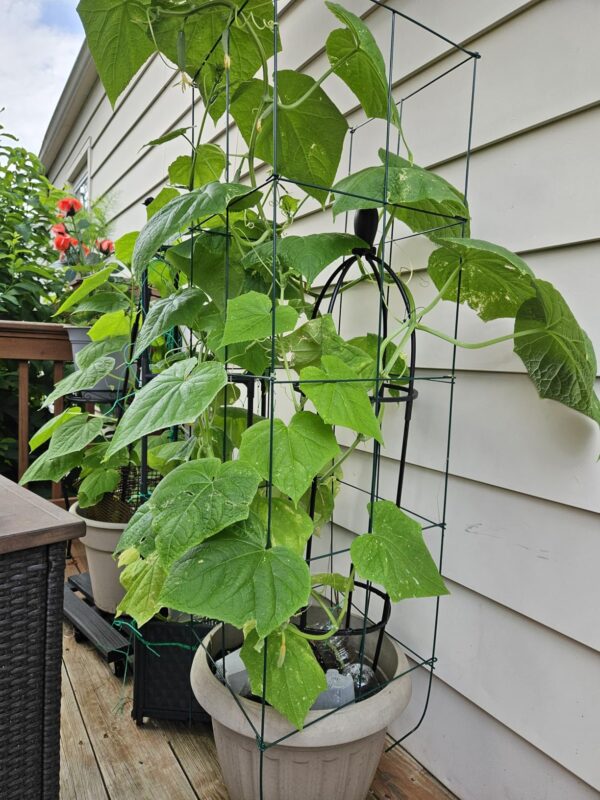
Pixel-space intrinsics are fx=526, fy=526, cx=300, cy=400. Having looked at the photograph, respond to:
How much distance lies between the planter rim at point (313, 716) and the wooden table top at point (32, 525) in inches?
14.8

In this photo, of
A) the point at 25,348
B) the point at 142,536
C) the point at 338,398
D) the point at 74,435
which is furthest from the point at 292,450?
the point at 25,348

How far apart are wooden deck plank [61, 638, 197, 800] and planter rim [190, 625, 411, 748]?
34 cm

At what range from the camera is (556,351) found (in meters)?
0.86

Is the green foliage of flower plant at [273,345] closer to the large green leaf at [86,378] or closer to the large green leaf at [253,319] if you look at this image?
the large green leaf at [253,319]

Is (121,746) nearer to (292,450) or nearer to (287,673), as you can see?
(287,673)

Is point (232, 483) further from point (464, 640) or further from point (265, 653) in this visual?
point (464, 640)

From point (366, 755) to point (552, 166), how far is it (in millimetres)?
1092

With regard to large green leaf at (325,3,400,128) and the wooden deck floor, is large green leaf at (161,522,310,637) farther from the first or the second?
large green leaf at (325,3,400,128)

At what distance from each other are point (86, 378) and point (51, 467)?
1.02 feet

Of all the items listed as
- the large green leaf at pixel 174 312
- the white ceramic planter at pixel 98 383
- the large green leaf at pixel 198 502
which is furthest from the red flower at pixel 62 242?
the large green leaf at pixel 198 502

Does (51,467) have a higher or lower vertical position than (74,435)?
lower

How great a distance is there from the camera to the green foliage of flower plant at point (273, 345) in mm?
760

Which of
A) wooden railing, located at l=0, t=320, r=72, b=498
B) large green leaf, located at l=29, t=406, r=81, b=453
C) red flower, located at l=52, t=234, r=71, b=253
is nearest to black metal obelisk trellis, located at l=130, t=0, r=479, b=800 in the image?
large green leaf, located at l=29, t=406, r=81, b=453

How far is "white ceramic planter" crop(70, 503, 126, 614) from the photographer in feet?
5.30
